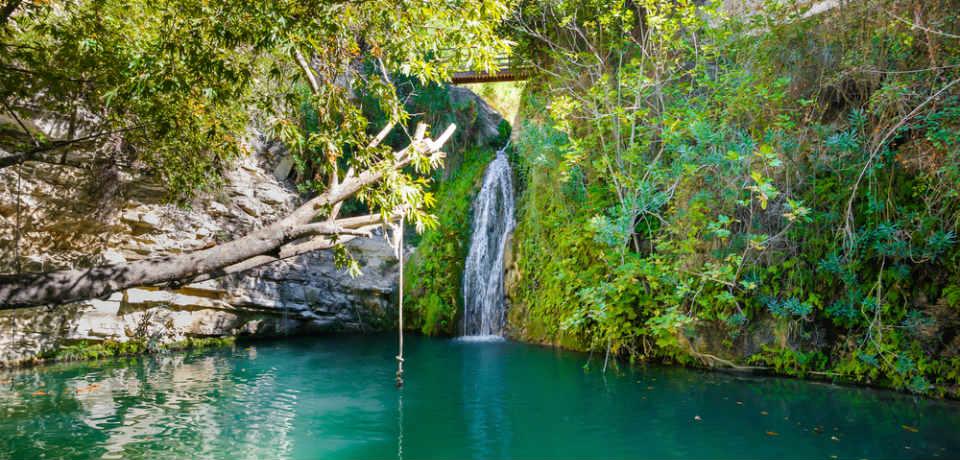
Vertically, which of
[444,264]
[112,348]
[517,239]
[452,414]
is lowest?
[452,414]

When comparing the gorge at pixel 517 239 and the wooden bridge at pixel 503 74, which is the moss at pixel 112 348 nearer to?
the gorge at pixel 517 239

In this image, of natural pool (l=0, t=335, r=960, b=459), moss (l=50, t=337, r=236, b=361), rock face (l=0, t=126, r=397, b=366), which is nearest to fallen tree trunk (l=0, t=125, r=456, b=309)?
natural pool (l=0, t=335, r=960, b=459)

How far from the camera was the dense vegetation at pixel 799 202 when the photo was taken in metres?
6.40

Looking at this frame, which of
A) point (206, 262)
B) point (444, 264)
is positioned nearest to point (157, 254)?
point (444, 264)

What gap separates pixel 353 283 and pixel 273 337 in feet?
7.54

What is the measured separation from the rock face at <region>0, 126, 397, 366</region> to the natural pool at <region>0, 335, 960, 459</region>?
1.22 meters

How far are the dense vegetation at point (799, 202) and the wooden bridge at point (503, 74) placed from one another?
3.07 m

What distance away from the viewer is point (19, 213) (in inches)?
380

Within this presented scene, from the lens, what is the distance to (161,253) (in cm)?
1115

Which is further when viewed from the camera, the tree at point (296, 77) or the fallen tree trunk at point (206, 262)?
the fallen tree trunk at point (206, 262)

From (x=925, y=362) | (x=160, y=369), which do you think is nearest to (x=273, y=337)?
(x=160, y=369)

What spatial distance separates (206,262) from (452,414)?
3147mm

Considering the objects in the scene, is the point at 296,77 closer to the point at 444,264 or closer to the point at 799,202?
the point at 799,202

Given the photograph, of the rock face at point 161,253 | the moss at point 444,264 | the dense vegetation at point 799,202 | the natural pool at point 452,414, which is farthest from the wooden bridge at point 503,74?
the natural pool at point 452,414
